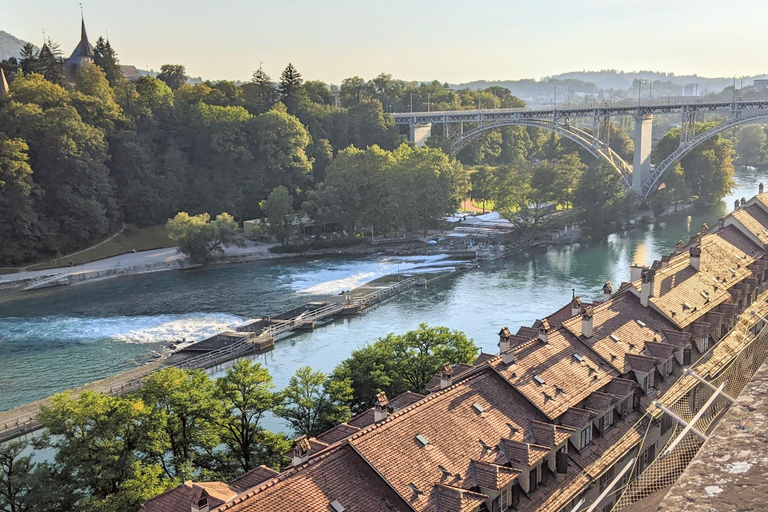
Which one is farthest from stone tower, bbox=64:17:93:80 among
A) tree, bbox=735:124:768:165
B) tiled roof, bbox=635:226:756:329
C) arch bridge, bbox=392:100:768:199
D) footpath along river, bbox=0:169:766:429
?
tree, bbox=735:124:768:165

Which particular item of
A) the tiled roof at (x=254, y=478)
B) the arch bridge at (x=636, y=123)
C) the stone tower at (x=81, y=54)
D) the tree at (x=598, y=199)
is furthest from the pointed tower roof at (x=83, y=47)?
the tiled roof at (x=254, y=478)

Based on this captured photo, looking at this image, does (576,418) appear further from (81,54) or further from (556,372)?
(81,54)

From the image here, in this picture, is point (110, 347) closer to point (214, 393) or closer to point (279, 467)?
point (214, 393)

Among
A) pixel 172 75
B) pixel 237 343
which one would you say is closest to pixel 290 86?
pixel 172 75

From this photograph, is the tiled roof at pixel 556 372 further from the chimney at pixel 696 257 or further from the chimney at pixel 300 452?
the chimney at pixel 696 257

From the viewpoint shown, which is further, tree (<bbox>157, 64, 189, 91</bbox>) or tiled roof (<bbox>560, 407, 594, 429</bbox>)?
tree (<bbox>157, 64, 189, 91</bbox>)

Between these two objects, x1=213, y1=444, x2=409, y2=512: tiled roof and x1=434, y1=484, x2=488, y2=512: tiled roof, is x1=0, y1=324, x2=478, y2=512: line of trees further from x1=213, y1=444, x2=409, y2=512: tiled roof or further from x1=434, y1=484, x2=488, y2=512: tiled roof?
x1=434, y1=484, x2=488, y2=512: tiled roof

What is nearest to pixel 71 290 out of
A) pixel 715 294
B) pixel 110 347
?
pixel 110 347
